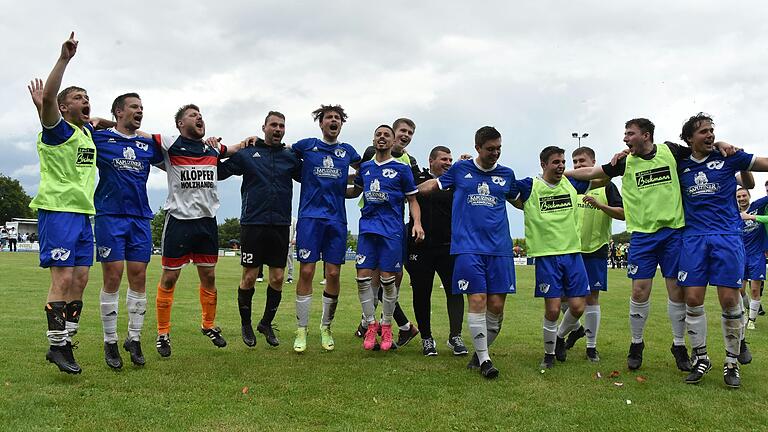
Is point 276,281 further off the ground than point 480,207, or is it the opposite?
point 480,207

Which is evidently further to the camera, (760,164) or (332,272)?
(332,272)

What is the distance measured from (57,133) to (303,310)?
3359mm

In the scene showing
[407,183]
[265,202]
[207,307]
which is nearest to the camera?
[207,307]

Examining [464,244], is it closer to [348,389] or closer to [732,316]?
[348,389]

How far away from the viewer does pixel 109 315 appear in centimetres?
615

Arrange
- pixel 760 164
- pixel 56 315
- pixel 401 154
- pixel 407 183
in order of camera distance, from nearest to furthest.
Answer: pixel 56 315, pixel 760 164, pixel 407 183, pixel 401 154

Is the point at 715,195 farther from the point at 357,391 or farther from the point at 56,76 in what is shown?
the point at 56,76

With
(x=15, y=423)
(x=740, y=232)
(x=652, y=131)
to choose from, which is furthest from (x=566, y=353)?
(x=15, y=423)

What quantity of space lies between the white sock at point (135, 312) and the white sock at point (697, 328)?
19.7ft

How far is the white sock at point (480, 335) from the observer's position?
6.08 metres

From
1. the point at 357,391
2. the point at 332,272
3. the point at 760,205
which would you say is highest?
the point at 760,205

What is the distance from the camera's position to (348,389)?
5.26 meters

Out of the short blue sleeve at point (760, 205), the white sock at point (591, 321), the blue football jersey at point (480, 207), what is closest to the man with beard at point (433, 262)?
the blue football jersey at point (480, 207)

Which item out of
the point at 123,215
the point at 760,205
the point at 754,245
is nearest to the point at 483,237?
the point at 123,215
